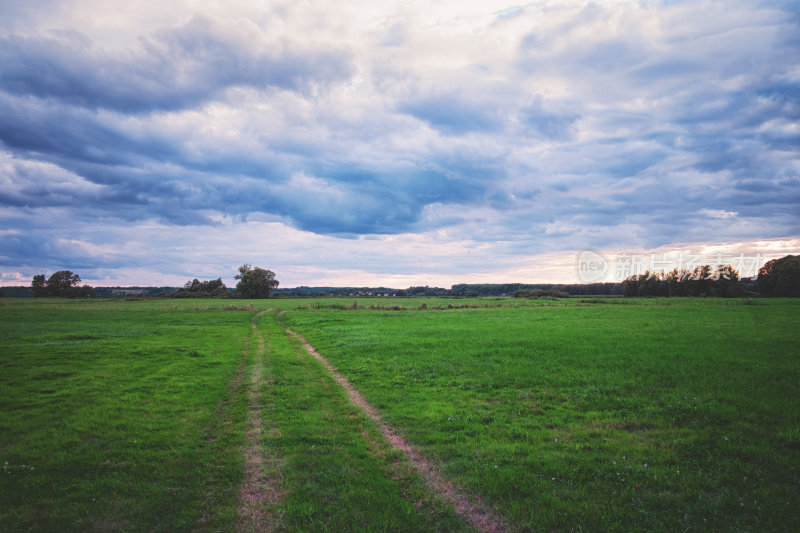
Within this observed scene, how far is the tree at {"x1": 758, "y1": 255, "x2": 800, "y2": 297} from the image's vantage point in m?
96.0

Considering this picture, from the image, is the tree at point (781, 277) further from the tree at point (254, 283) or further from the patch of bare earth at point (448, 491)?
the tree at point (254, 283)

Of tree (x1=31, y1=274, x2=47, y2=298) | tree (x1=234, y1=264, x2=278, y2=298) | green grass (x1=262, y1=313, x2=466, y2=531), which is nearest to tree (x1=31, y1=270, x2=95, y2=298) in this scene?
tree (x1=31, y1=274, x2=47, y2=298)

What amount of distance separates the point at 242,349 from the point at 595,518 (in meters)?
24.3

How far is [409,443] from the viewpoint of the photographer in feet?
31.1

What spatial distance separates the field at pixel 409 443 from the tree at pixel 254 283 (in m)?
120

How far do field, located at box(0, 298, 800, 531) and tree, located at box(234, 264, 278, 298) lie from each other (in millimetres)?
120311

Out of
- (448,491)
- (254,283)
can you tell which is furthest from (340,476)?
(254,283)

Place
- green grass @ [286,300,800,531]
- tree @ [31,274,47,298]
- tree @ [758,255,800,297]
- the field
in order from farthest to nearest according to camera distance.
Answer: tree @ [31,274,47,298]
tree @ [758,255,800,297]
green grass @ [286,300,800,531]
the field

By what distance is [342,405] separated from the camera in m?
12.9

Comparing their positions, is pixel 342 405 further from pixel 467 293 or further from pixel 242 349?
pixel 467 293

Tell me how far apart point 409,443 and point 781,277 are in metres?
138

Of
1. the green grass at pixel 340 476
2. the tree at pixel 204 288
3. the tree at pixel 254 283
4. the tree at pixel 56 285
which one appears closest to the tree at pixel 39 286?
the tree at pixel 56 285

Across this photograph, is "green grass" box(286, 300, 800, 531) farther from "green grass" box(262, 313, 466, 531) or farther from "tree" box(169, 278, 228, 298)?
"tree" box(169, 278, 228, 298)

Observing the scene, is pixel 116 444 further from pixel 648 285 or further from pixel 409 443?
pixel 648 285
